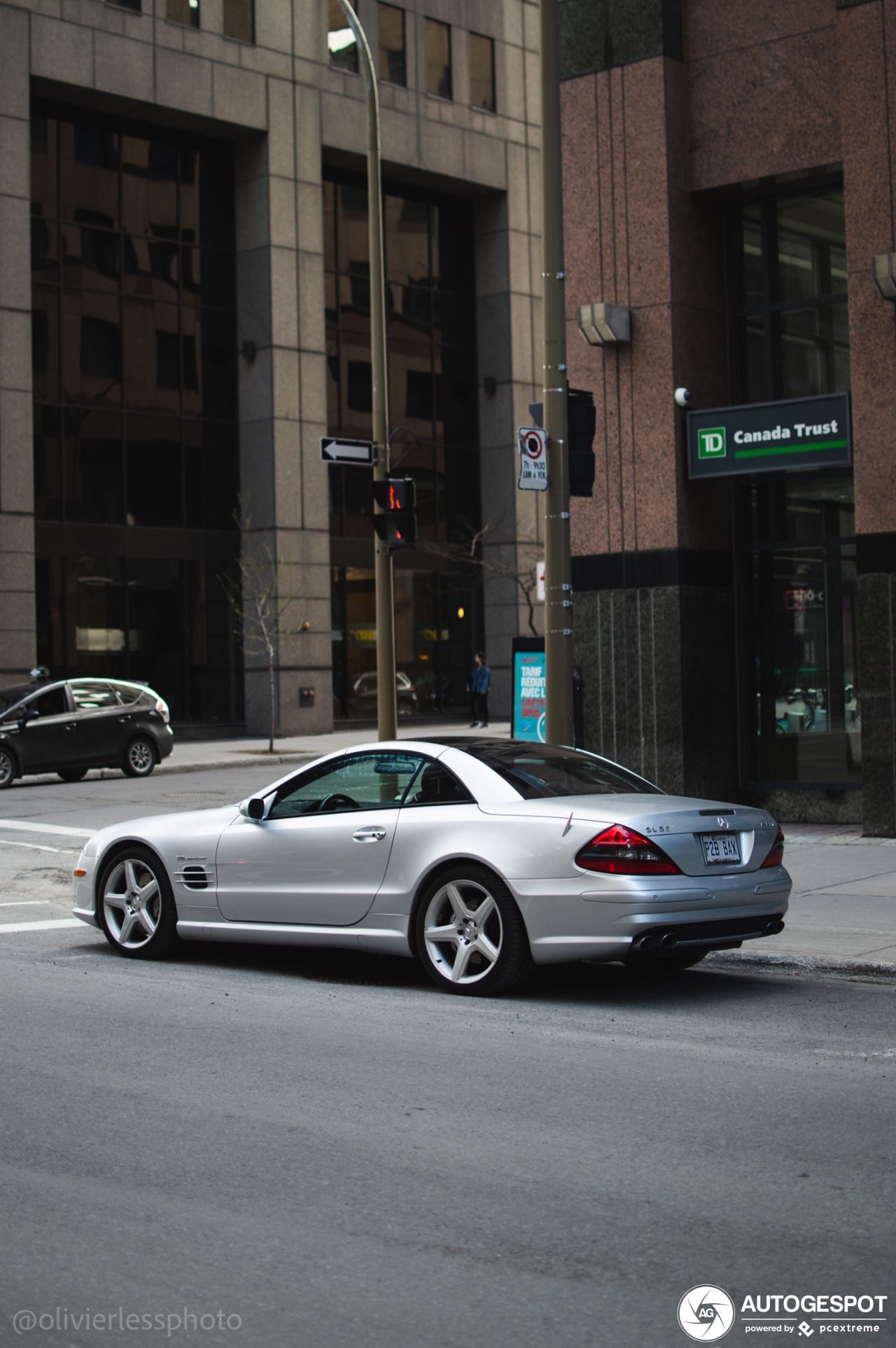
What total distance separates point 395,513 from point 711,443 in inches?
130

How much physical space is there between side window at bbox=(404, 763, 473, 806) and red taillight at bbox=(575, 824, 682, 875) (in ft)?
2.87

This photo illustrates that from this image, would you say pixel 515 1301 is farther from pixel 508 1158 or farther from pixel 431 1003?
pixel 431 1003

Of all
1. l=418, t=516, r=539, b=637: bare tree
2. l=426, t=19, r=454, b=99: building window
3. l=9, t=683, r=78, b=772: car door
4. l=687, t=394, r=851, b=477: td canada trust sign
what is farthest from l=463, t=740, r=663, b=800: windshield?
l=426, t=19, r=454, b=99: building window

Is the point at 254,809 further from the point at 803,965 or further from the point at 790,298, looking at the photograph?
the point at 790,298

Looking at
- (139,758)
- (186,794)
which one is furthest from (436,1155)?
(139,758)

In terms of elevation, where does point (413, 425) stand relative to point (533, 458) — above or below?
above

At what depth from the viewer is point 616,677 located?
51.2 ft

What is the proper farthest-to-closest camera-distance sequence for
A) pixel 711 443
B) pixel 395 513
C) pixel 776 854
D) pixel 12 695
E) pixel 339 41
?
pixel 339 41 → pixel 12 695 → pixel 395 513 → pixel 711 443 → pixel 776 854

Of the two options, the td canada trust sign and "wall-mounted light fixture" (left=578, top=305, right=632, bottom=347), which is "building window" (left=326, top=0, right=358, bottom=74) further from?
the td canada trust sign

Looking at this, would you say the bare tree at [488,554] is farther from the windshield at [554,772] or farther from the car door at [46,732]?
the windshield at [554,772]

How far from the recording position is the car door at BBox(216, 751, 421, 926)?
8.43 m

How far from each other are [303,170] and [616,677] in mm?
22070

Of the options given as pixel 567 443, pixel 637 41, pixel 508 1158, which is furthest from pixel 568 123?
pixel 508 1158

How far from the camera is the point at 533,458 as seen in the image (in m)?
11.8
